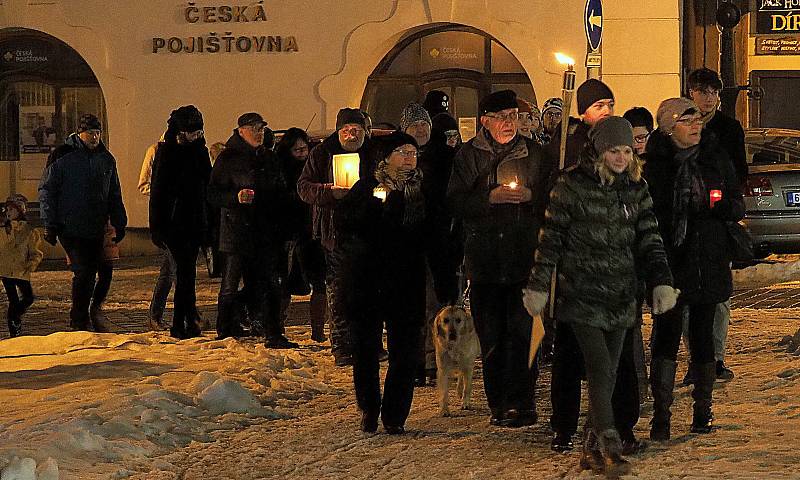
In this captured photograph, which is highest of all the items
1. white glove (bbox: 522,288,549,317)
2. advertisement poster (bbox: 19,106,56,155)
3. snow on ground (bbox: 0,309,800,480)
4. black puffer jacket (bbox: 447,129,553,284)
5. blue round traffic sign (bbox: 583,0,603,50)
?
blue round traffic sign (bbox: 583,0,603,50)

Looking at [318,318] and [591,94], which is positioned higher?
[591,94]

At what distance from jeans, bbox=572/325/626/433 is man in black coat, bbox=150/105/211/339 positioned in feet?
20.4

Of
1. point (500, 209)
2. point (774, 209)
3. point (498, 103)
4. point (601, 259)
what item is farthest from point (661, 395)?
point (774, 209)

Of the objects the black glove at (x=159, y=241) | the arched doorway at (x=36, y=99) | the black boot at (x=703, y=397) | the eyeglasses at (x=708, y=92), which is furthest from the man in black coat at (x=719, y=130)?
the arched doorway at (x=36, y=99)

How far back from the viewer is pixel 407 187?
353 inches

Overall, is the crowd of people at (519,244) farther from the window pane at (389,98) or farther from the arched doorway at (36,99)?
the arched doorway at (36,99)

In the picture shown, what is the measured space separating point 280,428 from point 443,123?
3247 millimetres

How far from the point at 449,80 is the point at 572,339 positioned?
15.6 metres

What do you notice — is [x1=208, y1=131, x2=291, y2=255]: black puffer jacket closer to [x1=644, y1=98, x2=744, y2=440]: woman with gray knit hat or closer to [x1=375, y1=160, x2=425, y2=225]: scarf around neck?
[x1=375, y1=160, x2=425, y2=225]: scarf around neck

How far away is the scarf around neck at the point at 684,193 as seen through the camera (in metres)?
8.66

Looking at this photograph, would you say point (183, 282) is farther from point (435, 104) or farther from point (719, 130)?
point (719, 130)

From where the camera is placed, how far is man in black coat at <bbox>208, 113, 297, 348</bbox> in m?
12.7

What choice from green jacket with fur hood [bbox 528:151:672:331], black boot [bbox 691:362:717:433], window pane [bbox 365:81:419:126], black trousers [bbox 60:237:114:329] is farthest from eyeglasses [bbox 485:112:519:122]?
window pane [bbox 365:81:419:126]

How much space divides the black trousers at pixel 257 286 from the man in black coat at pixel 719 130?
3.69 metres
